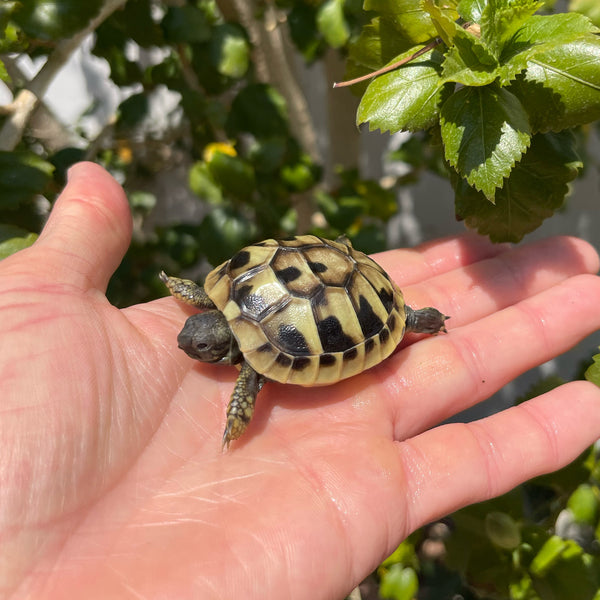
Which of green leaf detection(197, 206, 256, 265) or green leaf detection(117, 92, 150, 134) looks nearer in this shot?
green leaf detection(197, 206, 256, 265)

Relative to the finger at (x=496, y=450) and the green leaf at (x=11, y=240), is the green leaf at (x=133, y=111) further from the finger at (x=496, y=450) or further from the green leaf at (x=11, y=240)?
the finger at (x=496, y=450)

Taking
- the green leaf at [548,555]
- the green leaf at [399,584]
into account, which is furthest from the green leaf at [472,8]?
the green leaf at [399,584]

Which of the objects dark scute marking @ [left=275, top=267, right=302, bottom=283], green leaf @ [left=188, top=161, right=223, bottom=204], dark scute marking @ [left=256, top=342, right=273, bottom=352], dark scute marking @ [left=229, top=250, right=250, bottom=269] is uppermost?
green leaf @ [left=188, top=161, right=223, bottom=204]

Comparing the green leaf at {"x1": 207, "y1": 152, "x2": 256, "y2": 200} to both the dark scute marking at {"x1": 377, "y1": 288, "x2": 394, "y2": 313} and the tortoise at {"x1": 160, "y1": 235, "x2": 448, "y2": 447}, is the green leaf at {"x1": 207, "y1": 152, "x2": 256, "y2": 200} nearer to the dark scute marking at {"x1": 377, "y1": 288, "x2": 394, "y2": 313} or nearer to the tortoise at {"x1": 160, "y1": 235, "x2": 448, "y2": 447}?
the tortoise at {"x1": 160, "y1": 235, "x2": 448, "y2": 447}

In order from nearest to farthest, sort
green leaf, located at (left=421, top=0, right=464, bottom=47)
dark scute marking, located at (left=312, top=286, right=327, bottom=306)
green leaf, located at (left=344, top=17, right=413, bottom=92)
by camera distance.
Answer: green leaf, located at (left=421, top=0, right=464, bottom=47) < green leaf, located at (left=344, top=17, right=413, bottom=92) < dark scute marking, located at (left=312, top=286, right=327, bottom=306)

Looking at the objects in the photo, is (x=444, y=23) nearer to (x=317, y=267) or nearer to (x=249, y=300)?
(x=317, y=267)

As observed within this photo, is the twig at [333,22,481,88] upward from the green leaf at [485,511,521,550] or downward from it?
upward

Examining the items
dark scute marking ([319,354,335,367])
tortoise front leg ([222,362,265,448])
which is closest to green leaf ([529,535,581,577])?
dark scute marking ([319,354,335,367])

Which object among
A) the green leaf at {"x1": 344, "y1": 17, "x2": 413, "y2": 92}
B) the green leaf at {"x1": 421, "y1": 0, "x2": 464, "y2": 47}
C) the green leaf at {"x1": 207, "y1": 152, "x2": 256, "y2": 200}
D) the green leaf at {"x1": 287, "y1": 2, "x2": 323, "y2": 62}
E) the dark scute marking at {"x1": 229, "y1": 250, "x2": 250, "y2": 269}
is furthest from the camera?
the green leaf at {"x1": 287, "y1": 2, "x2": 323, "y2": 62}
